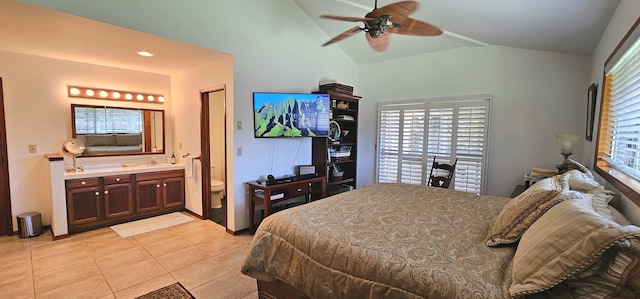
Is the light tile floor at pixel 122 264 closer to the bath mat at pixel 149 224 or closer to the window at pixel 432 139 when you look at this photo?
the bath mat at pixel 149 224

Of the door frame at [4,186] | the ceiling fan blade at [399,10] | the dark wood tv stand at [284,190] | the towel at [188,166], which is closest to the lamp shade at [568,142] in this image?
the ceiling fan blade at [399,10]

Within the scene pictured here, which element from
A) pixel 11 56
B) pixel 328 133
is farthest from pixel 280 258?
pixel 11 56

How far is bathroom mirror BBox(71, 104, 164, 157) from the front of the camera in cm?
399

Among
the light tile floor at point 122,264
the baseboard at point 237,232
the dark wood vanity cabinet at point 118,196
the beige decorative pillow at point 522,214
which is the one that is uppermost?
the beige decorative pillow at point 522,214

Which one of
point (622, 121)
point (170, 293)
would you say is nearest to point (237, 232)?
point (170, 293)

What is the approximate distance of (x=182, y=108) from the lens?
457cm

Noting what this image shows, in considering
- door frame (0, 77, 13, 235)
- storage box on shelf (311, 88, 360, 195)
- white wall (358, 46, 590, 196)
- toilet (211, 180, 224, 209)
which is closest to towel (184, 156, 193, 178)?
toilet (211, 180, 224, 209)

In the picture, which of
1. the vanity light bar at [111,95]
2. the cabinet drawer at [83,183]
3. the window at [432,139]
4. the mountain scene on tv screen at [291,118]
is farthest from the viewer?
the window at [432,139]

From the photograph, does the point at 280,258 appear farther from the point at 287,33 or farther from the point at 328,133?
the point at 287,33

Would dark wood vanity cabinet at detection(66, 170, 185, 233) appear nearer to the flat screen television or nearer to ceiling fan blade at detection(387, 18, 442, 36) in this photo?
the flat screen television

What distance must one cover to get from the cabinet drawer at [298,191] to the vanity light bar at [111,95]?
271cm

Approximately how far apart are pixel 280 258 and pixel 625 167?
7.73ft

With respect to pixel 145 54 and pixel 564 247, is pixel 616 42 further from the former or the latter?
pixel 145 54

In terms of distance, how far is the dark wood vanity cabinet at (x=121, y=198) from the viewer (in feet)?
11.8
